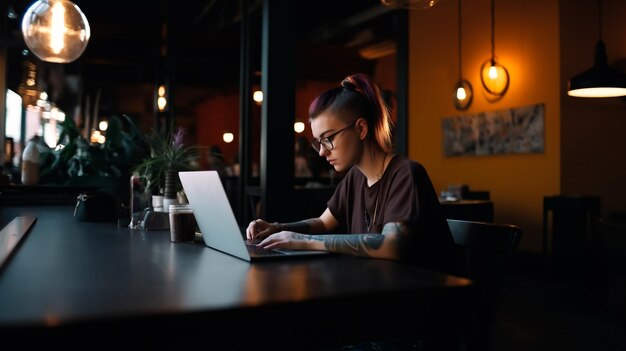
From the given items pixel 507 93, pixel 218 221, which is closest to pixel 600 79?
pixel 507 93

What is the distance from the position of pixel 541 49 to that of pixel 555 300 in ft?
11.0

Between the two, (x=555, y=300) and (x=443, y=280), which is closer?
(x=443, y=280)

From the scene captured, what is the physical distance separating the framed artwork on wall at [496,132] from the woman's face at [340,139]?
215 inches

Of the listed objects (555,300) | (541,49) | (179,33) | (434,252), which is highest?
(179,33)

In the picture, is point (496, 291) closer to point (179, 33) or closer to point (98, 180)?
point (98, 180)

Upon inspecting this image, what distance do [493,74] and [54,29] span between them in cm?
550

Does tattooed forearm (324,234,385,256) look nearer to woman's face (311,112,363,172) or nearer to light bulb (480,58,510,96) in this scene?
woman's face (311,112,363,172)

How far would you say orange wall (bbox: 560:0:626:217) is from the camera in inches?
252

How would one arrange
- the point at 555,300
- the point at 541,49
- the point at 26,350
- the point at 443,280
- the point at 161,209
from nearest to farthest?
the point at 26,350
the point at 443,280
the point at 161,209
the point at 555,300
the point at 541,49

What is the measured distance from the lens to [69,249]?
4.61 ft

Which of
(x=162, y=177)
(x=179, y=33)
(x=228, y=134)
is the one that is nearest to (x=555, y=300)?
(x=162, y=177)

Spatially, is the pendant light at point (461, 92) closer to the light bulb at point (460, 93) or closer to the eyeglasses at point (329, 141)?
the light bulb at point (460, 93)

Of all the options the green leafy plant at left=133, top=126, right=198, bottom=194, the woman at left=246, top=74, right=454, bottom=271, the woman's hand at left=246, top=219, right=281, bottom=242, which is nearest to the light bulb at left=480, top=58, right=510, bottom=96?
the green leafy plant at left=133, top=126, right=198, bottom=194

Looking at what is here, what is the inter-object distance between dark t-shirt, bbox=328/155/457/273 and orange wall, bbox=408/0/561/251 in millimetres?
5396
